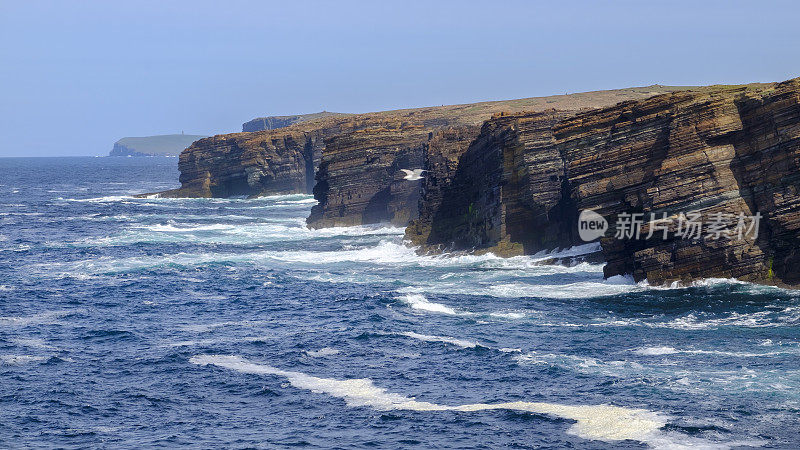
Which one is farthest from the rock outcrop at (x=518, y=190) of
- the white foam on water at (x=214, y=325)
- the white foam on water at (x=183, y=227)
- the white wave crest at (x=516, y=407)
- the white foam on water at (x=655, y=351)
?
the white foam on water at (x=183, y=227)

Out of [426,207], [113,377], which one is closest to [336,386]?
[113,377]

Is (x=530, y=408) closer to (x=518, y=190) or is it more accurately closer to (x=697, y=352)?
(x=697, y=352)

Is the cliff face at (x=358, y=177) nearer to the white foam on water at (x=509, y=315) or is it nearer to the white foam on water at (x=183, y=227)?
the white foam on water at (x=183, y=227)

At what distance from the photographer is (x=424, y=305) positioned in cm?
5966

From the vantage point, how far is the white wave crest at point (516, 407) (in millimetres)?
34188

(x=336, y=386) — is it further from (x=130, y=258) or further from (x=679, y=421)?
(x=130, y=258)

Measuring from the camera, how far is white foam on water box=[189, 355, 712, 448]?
3391 cm

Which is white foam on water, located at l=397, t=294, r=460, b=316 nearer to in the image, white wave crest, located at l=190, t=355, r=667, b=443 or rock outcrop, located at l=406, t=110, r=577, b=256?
white wave crest, located at l=190, t=355, r=667, b=443

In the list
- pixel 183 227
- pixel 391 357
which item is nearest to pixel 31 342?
pixel 391 357

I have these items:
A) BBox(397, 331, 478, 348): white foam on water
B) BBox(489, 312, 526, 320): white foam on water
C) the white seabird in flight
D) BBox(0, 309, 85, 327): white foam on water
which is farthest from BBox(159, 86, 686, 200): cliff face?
BBox(397, 331, 478, 348): white foam on water

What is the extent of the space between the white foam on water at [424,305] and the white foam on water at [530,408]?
15001mm

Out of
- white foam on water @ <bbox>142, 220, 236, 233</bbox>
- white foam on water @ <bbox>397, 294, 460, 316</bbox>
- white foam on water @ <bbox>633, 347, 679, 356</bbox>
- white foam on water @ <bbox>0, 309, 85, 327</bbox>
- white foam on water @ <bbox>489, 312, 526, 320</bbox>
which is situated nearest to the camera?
white foam on water @ <bbox>633, 347, 679, 356</bbox>

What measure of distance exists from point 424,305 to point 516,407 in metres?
22.1

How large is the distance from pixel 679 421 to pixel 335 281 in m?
40.7
